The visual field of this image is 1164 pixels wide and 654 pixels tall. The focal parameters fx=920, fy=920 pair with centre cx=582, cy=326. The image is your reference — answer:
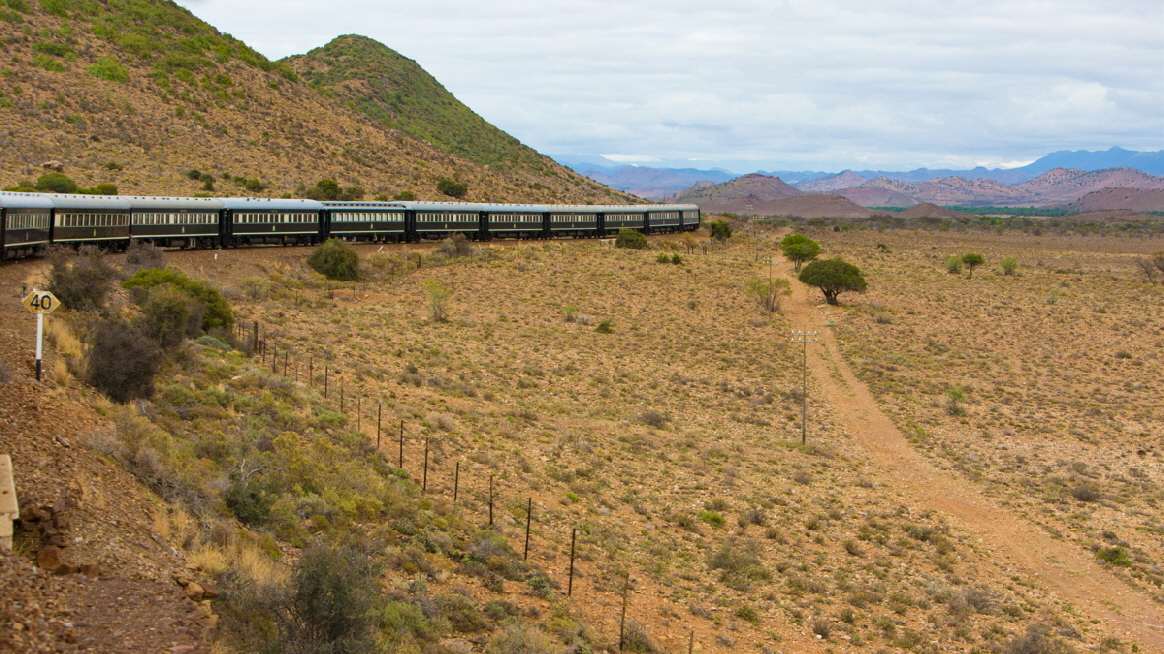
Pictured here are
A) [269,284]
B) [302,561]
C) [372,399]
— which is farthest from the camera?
[269,284]

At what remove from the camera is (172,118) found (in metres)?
74.9

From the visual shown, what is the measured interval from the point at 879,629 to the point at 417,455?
10.4 metres

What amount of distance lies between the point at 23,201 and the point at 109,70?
5228cm

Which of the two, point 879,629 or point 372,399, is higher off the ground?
point 372,399

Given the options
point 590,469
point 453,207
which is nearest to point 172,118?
point 453,207

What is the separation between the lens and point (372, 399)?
25281 mm

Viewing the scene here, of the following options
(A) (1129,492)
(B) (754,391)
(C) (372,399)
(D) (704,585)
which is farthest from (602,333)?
(D) (704,585)

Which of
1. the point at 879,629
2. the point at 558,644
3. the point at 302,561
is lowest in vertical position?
the point at 879,629

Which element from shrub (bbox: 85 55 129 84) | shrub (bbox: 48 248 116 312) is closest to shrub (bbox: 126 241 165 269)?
shrub (bbox: 48 248 116 312)

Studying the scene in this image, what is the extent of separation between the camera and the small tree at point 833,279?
60.4 metres

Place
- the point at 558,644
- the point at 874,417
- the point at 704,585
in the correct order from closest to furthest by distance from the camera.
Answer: the point at 558,644
the point at 704,585
the point at 874,417

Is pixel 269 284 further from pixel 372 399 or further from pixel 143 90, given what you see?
pixel 143 90

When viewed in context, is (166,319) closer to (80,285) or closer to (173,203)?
(80,285)

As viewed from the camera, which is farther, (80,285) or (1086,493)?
(1086,493)
